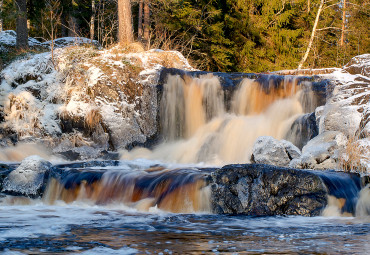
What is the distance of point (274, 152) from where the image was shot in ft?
33.0

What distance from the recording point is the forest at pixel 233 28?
2109 cm

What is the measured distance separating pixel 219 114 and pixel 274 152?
3659 mm

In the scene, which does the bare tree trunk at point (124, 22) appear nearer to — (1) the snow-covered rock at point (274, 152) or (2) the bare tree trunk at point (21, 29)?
(2) the bare tree trunk at point (21, 29)

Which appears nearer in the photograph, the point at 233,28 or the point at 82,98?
the point at 82,98

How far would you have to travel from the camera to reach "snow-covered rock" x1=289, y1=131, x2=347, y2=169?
9250mm

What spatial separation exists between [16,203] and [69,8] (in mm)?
15260

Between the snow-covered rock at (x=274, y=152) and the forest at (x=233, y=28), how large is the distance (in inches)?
401

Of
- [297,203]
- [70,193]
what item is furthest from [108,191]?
[297,203]

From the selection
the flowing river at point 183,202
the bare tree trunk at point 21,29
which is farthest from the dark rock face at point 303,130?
the bare tree trunk at point 21,29

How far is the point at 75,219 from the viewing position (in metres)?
6.95

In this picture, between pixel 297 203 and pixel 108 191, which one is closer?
pixel 297 203

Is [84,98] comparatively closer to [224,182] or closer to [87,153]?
[87,153]

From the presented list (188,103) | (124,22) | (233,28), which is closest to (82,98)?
(188,103)

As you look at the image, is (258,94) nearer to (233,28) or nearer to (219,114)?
(219,114)
